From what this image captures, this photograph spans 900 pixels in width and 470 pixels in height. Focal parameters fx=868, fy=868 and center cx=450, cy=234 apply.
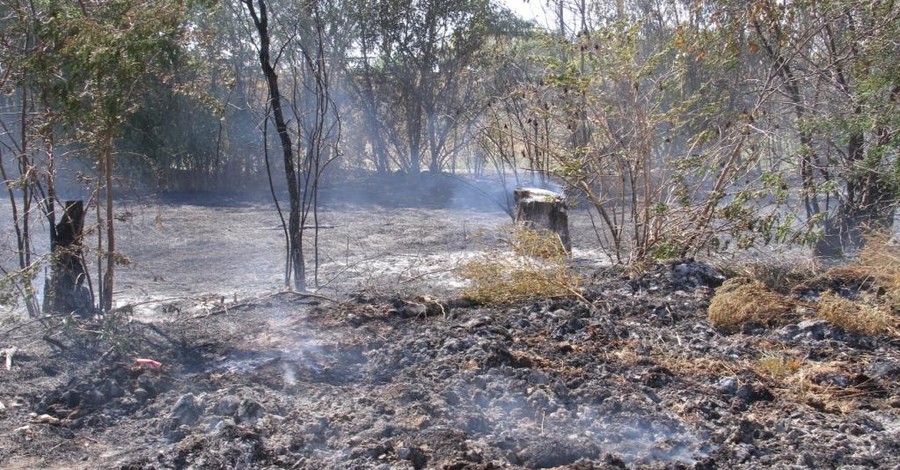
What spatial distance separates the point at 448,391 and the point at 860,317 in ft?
9.12

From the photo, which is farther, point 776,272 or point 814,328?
point 776,272

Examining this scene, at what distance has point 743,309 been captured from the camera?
5.65m

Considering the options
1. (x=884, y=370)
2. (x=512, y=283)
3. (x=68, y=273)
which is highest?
(x=68, y=273)

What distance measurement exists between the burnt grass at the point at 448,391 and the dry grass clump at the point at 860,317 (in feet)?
0.30

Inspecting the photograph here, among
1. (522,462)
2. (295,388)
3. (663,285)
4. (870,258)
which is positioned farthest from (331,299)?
(870,258)

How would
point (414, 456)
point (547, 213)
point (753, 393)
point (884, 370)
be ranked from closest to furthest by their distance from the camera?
point (414, 456) < point (753, 393) < point (884, 370) < point (547, 213)

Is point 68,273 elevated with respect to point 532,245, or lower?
lower

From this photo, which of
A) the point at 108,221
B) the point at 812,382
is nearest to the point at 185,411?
the point at 108,221

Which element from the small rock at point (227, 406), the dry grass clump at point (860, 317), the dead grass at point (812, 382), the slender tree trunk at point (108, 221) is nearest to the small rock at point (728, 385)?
the dead grass at point (812, 382)

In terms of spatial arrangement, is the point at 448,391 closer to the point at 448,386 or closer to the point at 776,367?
the point at 448,386

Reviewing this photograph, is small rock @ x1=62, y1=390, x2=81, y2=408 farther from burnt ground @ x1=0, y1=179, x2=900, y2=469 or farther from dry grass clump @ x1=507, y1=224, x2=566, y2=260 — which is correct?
dry grass clump @ x1=507, y1=224, x2=566, y2=260

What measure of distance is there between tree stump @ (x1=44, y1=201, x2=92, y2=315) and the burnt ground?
0.35 metres

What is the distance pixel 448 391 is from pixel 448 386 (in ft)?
0.27

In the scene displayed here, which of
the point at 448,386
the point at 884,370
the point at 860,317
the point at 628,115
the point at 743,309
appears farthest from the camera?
the point at 628,115
